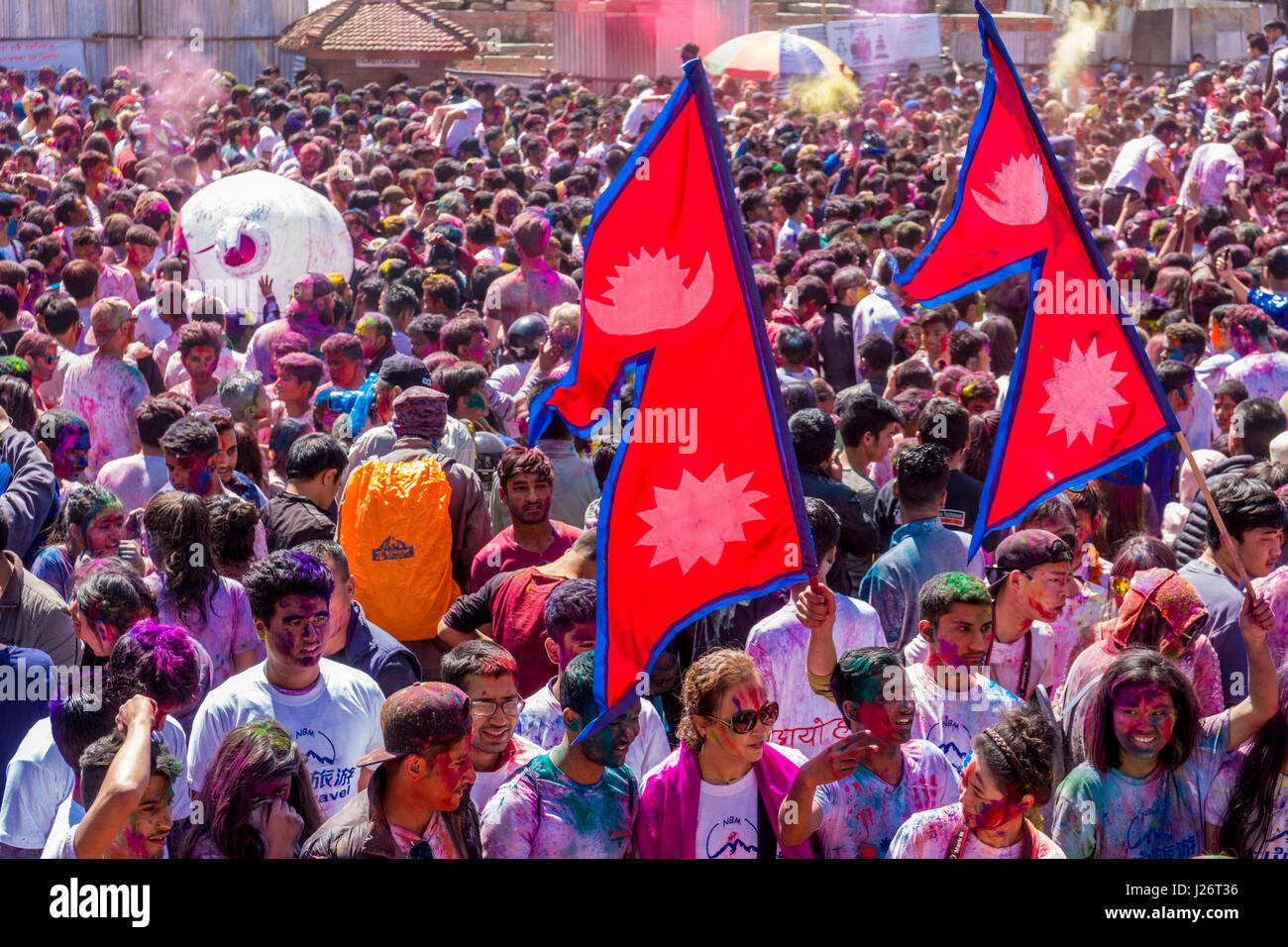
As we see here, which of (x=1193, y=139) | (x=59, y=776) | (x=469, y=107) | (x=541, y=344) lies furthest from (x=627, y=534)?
(x=1193, y=139)

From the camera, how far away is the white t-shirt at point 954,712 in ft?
14.0

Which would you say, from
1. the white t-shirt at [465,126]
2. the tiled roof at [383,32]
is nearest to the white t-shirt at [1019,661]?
the white t-shirt at [465,126]

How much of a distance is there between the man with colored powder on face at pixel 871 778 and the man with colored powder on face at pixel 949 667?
11.2 inches

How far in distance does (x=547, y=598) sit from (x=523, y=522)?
31.1 inches

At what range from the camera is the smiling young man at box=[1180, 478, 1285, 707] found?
481 cm

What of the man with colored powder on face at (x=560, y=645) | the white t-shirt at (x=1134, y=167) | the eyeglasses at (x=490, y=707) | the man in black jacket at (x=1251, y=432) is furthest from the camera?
the white t-shirt at (x=1134, y=167)

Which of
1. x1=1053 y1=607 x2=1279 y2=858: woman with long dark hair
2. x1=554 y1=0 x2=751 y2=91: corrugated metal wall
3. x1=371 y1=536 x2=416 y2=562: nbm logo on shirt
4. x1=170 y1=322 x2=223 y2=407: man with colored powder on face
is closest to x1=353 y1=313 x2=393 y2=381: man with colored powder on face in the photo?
x1=170 y1=322 x2=223 y2=407: man with colored powder on face

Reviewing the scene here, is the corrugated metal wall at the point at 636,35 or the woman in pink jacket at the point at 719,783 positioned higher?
the corrugated metal wall at the point at 636,35

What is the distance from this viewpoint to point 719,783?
12.3 ft

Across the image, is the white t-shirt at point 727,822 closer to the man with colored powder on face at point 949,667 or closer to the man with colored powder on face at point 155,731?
the man with colored powder on face at point 949,667

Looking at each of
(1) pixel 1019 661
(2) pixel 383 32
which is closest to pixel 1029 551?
(1) pixel 1019 661

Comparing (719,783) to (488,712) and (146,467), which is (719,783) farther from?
(146,467)
